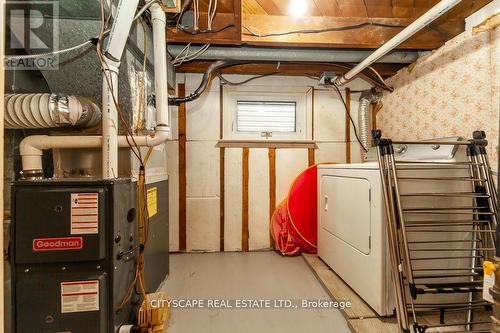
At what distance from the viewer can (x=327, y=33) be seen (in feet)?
6.71

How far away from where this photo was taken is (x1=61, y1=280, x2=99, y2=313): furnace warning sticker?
107 cm

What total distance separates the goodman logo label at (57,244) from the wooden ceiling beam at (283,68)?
1.92 meters

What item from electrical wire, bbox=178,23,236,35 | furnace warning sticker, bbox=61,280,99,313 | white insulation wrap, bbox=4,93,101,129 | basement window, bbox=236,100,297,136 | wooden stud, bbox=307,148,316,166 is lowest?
furnace warning sticker, bbox=61,280,99,313

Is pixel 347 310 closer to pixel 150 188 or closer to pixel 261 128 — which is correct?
pixel 150 188

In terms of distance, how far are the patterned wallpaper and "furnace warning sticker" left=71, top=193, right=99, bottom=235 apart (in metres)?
2.33

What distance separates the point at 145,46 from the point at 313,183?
6.35 ft

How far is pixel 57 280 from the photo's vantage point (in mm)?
1062

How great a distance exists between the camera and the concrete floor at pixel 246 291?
4.96 ft

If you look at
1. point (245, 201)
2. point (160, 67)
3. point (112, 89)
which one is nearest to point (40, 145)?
point (112, 89)

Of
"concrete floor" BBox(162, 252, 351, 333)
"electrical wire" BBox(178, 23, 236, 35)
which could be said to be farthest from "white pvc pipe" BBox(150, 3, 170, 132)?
"concrete floor" BBox(162, 252, 351, 333)

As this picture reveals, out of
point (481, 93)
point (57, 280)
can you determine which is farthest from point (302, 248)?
point (57, 280)

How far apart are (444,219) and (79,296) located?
1.96 m

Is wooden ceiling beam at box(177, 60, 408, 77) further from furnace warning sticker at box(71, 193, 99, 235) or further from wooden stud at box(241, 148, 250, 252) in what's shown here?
furnace warning sticker at box(71, 193, 99, 235)

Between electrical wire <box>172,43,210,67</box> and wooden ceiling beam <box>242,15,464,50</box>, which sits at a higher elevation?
wooden ceiling beam <box>242,15,464,50</box>
